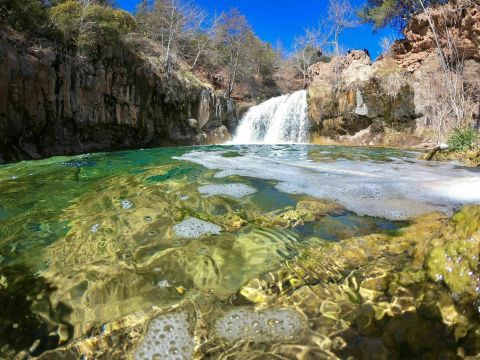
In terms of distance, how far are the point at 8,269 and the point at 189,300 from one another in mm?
1173

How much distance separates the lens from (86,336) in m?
1.38

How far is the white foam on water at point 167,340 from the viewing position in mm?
1304

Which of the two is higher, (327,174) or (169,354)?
(327,174)

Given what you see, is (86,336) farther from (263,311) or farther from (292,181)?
(292,181)

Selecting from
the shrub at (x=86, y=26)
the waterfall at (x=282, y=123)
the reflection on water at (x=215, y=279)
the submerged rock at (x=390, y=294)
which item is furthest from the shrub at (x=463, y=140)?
the shrub at (x=86, y=26)

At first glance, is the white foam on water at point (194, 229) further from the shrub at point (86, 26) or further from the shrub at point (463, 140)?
the shrub at point (86, 26)

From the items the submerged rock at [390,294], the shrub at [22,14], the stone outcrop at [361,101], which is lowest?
the submerged rock at [390,294]

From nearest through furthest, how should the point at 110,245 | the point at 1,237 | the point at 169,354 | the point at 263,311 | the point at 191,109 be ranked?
1. the point at 169,354
2. the point at 263,311
3. the point at 110,245
4. the point at 1,237
5. the point at 191,109

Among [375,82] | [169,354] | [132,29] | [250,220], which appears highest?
[132,29]

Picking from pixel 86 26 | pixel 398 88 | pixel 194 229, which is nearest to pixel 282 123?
pixel 398 88

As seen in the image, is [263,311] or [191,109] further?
[191,109]

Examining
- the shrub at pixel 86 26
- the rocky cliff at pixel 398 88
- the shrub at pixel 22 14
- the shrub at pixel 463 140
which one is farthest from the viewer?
the rocky cliff at pixel 398 88

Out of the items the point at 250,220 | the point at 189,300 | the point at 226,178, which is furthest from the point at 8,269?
the point at 226,178

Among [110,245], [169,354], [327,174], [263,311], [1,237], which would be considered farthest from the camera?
[327,174]
